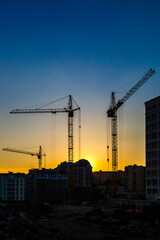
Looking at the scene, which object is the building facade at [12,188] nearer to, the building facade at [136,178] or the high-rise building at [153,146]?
the building facade at [136,178]

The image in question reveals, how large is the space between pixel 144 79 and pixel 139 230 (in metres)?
69.7

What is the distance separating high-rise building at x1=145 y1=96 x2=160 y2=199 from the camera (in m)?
73.2

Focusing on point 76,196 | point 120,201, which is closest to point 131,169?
point 76,196

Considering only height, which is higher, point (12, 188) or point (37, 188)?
point (12, 188)

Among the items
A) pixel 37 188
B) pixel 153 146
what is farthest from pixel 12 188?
pixel 153 146

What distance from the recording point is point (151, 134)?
7588cm

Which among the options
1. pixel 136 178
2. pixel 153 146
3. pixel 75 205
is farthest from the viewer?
pixel 136 178

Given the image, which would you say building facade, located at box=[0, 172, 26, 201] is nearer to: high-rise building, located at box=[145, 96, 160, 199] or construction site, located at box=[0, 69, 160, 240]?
construction site, located at box=[0, 69, 160, 240]

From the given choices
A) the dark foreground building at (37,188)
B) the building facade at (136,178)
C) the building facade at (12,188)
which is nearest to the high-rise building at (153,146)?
the dark foreground building at (37,188)

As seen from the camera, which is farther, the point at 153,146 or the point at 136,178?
the point at 136,178

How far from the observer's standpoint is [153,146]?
75125mm

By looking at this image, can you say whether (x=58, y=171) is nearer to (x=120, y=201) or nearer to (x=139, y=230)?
(x=120, y=201)

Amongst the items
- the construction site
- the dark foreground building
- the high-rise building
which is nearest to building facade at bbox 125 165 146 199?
the construction site

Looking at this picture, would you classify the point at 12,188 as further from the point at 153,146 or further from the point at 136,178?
the point at 153,146
